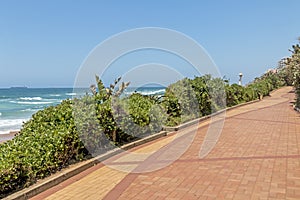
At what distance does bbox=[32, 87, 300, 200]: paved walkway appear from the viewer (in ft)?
13.5

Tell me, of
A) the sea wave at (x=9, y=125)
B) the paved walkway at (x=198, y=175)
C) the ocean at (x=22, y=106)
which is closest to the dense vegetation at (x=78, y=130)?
the paved walkway at (x=198, y=175)

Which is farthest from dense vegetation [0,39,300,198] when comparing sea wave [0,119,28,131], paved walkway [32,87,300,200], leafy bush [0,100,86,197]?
sea wave [0,119,28,131]

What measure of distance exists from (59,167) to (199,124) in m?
6.87

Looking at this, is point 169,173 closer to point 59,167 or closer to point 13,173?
point 59,167

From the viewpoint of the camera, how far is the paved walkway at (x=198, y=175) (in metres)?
4.11

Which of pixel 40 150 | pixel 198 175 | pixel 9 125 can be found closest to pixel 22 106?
pixel 9 125

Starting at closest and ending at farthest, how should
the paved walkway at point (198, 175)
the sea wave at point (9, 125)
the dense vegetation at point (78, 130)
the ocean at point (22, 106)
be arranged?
1. the paved walkway at point (198, 175)
2. the dense vegetation at point (78, 130)
3. the ocean at point (22, 106)
4. the sea wave at point (9, 125)

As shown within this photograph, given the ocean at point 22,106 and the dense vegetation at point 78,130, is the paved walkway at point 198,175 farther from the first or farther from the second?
the ocean at point 22,106

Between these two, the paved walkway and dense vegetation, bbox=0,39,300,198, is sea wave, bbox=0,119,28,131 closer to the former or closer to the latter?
dense vegetation, bbox=0,39,300,198

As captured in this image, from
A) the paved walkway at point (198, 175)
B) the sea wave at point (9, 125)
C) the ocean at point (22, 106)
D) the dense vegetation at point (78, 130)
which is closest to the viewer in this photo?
the paved walkway at point (198, 175)

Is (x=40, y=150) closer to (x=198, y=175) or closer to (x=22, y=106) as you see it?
(x=198, y=175)

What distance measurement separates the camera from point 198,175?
16.0 ft

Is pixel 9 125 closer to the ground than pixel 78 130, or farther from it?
farther from it

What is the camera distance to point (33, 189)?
4.12 metres
